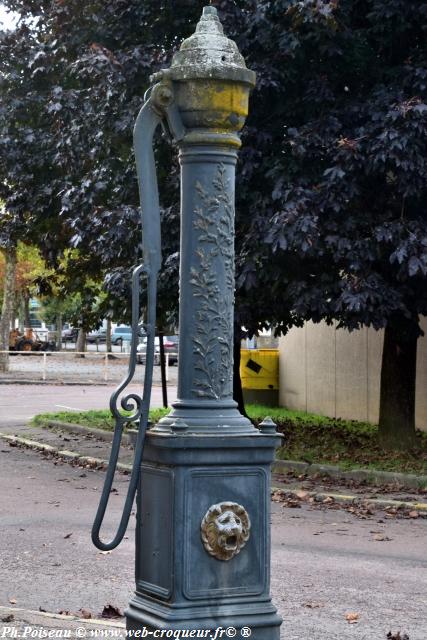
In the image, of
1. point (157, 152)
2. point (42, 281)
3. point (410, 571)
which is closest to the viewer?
point (410, 571)

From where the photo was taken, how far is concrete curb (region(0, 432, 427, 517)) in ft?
38.3

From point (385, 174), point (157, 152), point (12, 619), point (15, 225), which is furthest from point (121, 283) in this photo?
point (12, 619)

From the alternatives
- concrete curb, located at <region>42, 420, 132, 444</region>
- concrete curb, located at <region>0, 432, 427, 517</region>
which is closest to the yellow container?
concrete curb, located at <region>42, 420, 132, 444</region>

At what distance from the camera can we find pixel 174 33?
1515cm

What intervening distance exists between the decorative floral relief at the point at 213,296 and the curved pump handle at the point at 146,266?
0.21 meters

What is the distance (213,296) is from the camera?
5.30 metres

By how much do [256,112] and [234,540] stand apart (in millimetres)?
9830

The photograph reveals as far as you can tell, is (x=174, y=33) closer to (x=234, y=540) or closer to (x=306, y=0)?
(x=306, y=0)

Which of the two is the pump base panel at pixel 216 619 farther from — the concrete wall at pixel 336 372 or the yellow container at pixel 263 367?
the yellow container at pixel 263 367

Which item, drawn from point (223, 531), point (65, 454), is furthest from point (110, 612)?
point (65, 454)

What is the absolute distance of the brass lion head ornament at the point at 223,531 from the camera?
502 centimetres

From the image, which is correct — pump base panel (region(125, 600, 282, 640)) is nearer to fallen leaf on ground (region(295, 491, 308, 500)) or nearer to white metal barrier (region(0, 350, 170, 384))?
fallen leaf on ground (region(295, 491, 308, 500))

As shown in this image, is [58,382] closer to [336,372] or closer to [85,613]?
[336,372]

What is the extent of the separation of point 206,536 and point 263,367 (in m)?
19.9
